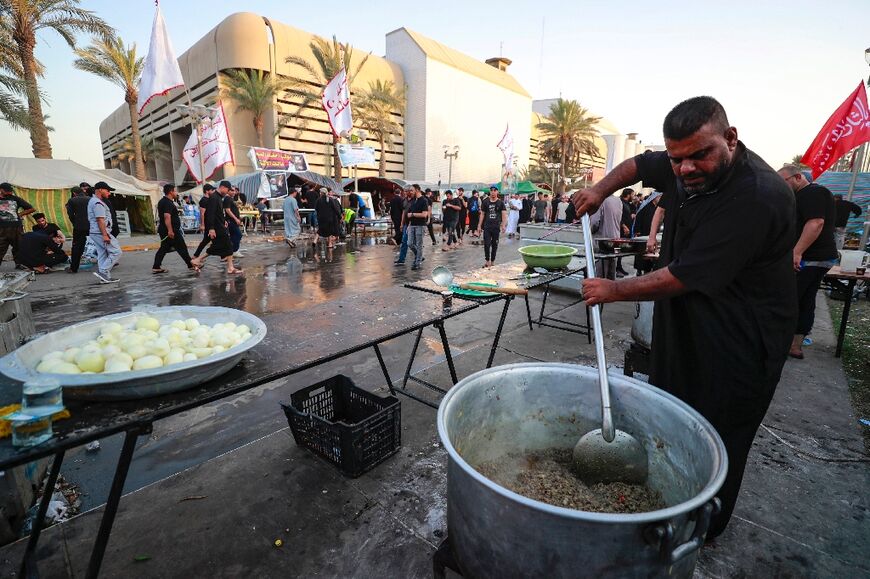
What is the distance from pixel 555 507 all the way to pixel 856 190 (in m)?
17.3

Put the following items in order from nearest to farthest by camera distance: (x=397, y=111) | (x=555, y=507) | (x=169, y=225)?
1. (x=555, y=507)
2. (x=169, y=225)
3. (x=397, y=111)

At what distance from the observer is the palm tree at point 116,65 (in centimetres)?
2126

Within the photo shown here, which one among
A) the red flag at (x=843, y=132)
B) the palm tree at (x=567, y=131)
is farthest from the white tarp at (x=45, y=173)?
the palm tree at (x=567, y=131)

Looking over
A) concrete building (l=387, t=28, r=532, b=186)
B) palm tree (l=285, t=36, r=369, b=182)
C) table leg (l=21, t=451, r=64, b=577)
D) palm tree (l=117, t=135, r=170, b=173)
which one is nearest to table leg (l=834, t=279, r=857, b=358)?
table leg (l=21, t=451, r=64, b=577)

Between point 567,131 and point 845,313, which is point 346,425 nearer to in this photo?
point 845,313

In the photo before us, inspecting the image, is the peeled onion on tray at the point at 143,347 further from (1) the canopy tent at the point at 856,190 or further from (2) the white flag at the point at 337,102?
(2) the white flag at the point at 337,102

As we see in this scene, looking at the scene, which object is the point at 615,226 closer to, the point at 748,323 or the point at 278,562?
the point at 748,323

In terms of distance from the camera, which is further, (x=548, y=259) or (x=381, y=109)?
(x=381, y=109)

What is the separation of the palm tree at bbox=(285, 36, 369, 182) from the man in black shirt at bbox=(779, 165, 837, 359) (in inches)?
972

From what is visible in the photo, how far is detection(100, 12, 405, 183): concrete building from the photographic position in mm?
25781

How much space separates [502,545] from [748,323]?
1.28m

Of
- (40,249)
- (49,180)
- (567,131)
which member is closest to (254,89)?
(49,180)

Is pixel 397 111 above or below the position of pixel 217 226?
above

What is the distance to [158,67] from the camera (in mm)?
10734
